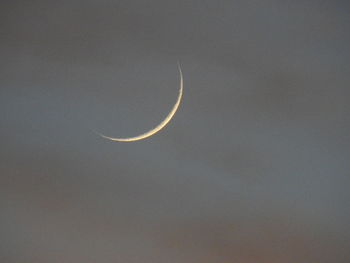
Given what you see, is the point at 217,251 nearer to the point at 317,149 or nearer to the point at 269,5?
the point at 317,149

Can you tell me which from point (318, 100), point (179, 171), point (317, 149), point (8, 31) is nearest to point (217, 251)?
point (179, 171)

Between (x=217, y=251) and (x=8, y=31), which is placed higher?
(x=8, y=31)

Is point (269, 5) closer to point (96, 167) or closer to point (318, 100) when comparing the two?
point (318, 100)

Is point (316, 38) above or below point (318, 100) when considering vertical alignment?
above

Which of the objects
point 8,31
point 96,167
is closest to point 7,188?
point 96,167

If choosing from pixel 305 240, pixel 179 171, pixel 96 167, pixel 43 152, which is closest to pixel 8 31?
pixel 43 152

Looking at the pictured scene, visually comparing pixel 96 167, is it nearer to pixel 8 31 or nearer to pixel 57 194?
pixel 57 194

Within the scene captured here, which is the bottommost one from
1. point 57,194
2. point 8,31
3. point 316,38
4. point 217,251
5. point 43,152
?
point 217,251

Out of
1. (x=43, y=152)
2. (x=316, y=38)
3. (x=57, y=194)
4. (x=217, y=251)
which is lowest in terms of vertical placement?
(x=217, y=251)
